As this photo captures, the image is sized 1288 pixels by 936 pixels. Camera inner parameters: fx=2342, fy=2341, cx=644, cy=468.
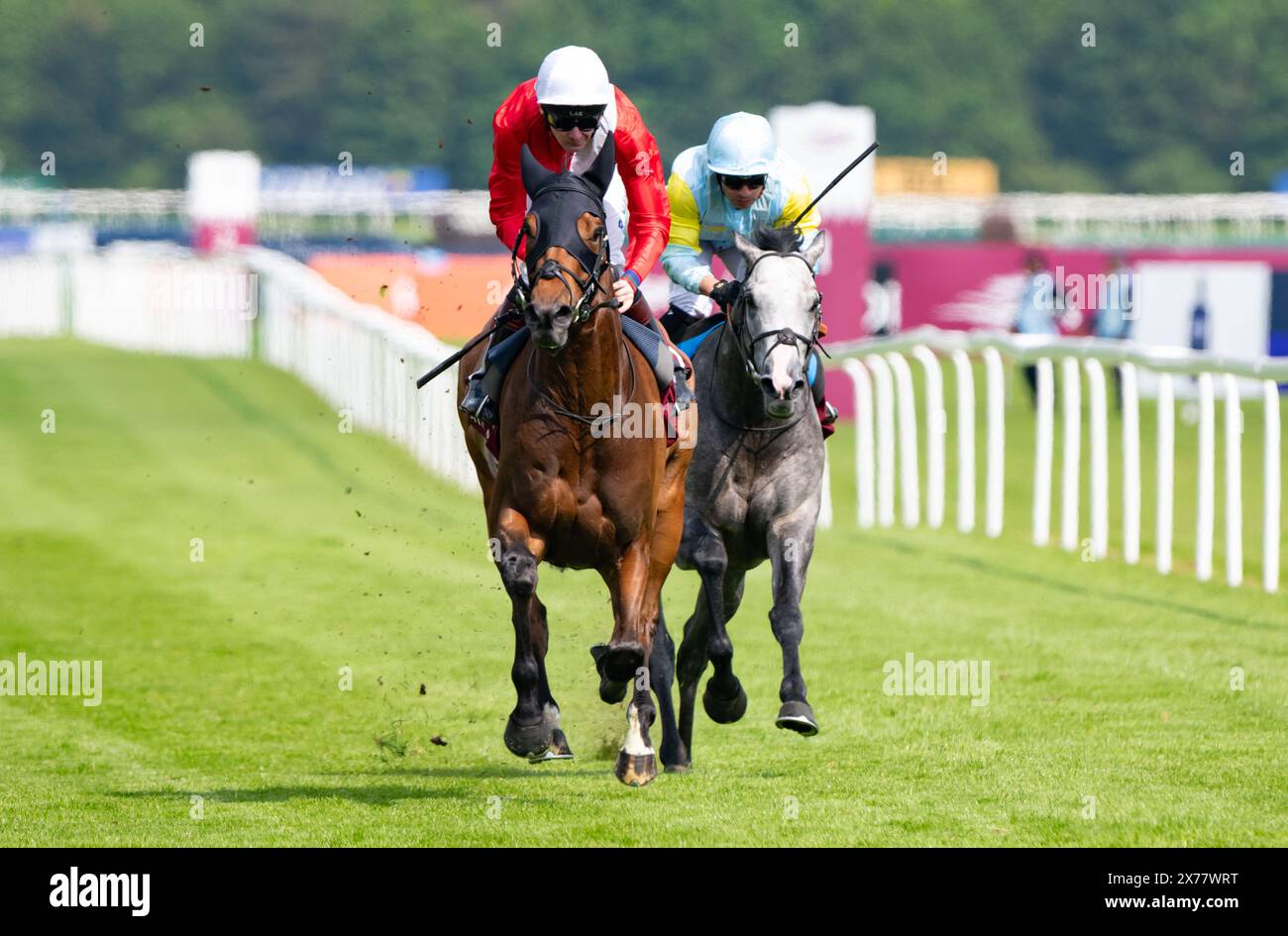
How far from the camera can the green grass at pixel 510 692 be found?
7031 millimetres

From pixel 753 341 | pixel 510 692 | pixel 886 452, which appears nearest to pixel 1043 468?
pixel 886 452

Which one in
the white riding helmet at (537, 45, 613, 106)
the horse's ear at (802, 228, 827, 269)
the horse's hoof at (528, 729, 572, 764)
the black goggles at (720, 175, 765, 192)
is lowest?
Answer: the horse's hoof at (528, 729, 572, 764)

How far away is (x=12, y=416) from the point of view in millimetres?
23250

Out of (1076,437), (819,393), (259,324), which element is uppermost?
(259,324)

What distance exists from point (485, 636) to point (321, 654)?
0.93m

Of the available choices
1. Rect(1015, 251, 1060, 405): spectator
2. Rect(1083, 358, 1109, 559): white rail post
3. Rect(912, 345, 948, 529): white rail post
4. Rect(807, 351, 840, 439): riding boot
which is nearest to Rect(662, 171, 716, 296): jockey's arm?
Rect(807, 351, 840, 439): riding boot

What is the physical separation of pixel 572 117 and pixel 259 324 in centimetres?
2653

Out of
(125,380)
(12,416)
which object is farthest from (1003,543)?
(125,380)

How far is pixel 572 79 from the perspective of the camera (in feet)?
23.5

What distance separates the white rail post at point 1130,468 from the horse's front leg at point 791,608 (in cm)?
540

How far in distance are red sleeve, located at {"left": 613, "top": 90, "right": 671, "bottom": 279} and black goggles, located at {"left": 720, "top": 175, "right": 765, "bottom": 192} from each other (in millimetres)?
648

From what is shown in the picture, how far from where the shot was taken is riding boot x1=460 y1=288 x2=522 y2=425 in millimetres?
7422

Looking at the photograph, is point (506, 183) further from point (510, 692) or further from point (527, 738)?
point (510, 692)

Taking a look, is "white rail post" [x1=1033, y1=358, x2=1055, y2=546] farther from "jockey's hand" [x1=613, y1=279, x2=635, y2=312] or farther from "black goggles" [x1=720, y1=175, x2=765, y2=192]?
"jockey's hand" [x1=613, y1=279, x2=635, y2=312]
